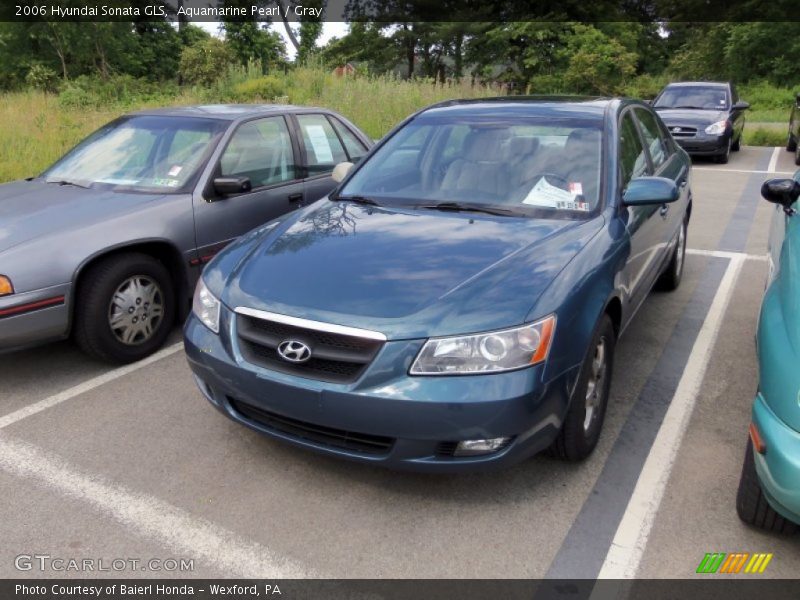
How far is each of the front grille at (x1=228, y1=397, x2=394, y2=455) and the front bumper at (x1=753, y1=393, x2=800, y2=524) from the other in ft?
4.37

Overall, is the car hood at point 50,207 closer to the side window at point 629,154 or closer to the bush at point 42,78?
the side window at point 629,154

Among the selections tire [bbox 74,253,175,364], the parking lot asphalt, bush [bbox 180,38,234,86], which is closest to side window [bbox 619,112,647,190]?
the parking lot asphalt

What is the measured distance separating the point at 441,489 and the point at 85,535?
148 centimetres

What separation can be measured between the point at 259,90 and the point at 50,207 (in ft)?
41.6

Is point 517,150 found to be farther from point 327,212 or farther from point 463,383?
point 463,383

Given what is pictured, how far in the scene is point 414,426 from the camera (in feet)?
8.38

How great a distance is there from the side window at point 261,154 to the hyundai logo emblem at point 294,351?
8.40 ft

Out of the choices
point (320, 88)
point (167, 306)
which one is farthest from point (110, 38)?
point (167, 306)

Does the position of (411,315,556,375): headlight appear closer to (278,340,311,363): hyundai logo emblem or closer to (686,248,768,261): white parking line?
(278,340,311,363): hyundai logo emblem

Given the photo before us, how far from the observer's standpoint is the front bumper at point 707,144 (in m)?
13.7

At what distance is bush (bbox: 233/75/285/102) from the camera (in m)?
16.0

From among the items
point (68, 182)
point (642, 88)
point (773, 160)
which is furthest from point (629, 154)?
point (642, 88)

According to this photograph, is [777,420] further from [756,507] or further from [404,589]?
[404,589]

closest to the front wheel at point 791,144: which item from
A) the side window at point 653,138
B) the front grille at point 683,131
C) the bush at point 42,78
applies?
the front grille at point 683,131
